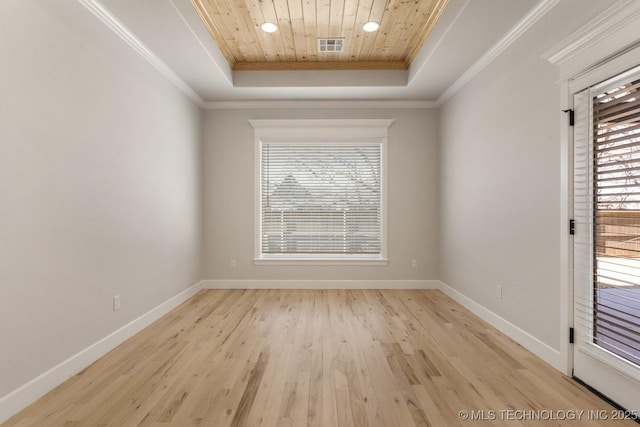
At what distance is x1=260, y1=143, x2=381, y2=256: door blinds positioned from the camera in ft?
16.4

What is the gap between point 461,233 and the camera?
413cm

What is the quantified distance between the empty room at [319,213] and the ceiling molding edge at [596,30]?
2 centimetres

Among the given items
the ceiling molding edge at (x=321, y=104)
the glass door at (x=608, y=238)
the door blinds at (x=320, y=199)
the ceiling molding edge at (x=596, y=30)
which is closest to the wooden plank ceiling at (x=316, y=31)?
the ceiling molding edge at (x=321, y=104)

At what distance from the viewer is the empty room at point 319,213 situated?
196 cm

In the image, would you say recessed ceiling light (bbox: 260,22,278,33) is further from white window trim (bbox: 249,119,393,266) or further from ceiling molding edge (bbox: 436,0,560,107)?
ceiling molding edge (bbox: 436,0,560,107)

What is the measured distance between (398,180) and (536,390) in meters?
3.22

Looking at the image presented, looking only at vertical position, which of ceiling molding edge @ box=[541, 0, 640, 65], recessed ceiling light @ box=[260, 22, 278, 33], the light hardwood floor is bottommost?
the light hardwood floor

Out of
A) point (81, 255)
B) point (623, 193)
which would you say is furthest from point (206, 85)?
point (623, 193)

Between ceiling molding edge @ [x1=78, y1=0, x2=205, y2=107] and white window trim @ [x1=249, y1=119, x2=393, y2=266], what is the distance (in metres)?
1.05

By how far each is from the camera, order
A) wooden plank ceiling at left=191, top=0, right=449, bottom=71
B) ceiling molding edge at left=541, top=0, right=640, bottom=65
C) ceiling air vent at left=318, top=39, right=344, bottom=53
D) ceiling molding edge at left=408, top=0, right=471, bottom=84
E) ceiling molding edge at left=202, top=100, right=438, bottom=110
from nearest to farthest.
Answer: ceiling molding edge at left=541, top=0, right=640, bottom=65 < ceiling molding edge at left=408, top=0, right=471, bottom=84 < wooden plank ceiling at left=191, top=0, right=449, bottom=71 < ceiling air vent at left=318, top=39, right=344, bottom=53 < ceiling molding edge at left=202, top=100, right=438, bottom=110

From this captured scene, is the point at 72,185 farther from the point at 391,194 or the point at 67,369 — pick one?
the point at 391,194

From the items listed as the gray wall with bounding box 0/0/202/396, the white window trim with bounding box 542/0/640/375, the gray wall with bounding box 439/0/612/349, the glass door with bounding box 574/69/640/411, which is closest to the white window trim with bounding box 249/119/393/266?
the gray wall with bounding box 439/0/612/349

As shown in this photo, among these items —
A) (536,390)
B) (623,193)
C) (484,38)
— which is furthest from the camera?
(484,38)

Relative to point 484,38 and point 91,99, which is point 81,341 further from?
point 484,38
